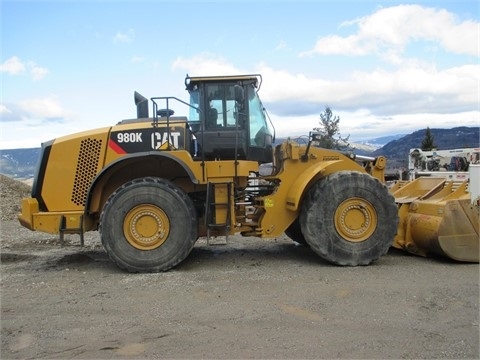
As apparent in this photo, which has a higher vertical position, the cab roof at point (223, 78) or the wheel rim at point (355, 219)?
the cab roof at point (223, 78)

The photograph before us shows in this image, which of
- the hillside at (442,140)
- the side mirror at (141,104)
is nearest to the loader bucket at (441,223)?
the side mirror at (141,104)

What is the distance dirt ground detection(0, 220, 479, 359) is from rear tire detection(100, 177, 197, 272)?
0.26m

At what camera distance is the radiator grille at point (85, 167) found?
699 cm

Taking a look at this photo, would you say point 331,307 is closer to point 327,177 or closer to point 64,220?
point 327,177

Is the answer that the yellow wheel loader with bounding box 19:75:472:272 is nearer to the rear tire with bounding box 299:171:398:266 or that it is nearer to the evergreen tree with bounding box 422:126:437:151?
the rear tire with bounding box 299:171:398:266

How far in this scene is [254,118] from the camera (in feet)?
24.4

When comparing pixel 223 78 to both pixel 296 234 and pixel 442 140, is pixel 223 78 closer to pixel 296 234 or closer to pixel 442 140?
pixel 296 234

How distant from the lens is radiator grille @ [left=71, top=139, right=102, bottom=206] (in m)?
6.99

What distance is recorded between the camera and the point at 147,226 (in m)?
6.73

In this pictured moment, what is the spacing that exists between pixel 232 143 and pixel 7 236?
6313 millimetres

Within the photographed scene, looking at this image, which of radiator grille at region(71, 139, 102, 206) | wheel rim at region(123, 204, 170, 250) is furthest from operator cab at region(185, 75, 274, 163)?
radiator grille at region(71, 139, 102, 206)

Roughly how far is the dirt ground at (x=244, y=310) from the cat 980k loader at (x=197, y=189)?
40cm

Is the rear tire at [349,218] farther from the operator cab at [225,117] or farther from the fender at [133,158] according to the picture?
the fender at [133,158]

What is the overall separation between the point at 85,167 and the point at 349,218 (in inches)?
149
